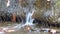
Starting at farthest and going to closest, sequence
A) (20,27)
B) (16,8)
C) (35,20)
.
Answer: (16,8) < (35,20) < (20,27)

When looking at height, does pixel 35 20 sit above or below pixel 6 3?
below

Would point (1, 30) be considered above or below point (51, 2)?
below

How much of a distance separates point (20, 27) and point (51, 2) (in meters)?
1.80

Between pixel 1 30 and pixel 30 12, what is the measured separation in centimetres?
272

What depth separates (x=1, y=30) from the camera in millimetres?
9539

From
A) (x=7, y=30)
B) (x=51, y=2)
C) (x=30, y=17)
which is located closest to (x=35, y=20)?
(x=30, y=17)

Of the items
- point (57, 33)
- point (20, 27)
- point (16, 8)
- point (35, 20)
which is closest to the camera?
point (57, 33)

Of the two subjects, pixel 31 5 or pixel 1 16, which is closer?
pixel 31 5

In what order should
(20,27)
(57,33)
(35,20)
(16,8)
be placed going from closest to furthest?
(57,33) < (20,27) < (35,20) < (16,8)

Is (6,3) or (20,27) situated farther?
(6,3)

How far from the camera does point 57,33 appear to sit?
9000mm

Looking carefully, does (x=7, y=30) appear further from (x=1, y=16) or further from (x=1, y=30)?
(x=1, y=16)

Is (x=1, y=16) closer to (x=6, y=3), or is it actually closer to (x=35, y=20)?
(x=6, y=3)

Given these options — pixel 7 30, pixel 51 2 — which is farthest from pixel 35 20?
pixel 7 30
